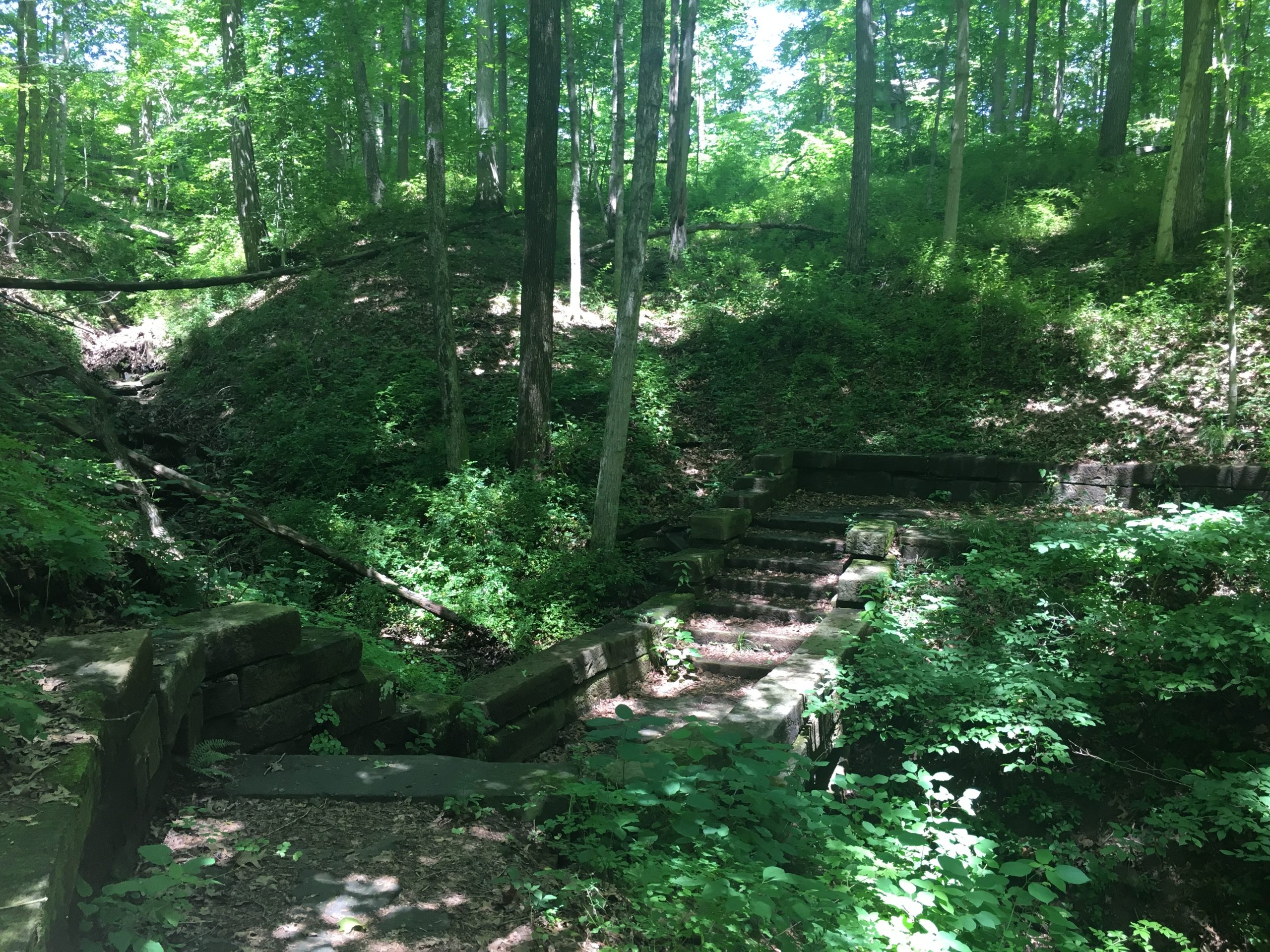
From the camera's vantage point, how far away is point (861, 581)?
23.2 feet

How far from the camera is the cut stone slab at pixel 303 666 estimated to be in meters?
4.22

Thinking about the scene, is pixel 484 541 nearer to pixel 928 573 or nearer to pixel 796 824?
pixel 928 573

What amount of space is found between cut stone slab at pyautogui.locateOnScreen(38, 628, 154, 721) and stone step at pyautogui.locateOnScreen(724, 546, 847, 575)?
6.02 metres

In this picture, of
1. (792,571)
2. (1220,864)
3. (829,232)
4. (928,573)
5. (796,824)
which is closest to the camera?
(796,824)

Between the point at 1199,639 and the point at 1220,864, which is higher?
the point at 1199,639

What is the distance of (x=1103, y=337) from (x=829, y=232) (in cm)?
902

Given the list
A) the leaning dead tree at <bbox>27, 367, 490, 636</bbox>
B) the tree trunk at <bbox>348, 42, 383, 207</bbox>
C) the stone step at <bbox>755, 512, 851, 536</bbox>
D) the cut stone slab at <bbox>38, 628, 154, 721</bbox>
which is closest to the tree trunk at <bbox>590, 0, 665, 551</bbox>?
the stone step at <bbox>755, 512, 851, 536</bbox>

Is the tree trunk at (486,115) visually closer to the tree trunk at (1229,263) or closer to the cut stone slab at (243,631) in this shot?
the tree trunk at (1229,263)

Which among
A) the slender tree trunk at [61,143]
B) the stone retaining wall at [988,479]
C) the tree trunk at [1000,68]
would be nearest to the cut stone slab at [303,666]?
the stone retaining wall at [988,479]

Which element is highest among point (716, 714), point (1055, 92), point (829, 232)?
point (1055, 92)

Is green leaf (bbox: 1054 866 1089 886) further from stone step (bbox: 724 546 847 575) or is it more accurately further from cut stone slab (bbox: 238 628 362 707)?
stone step (bbox: 724 546 847 575)

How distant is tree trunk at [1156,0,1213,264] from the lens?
34.9 feet

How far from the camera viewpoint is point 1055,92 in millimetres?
23359

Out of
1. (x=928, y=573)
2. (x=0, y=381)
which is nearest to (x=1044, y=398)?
(x=928, y=573)
